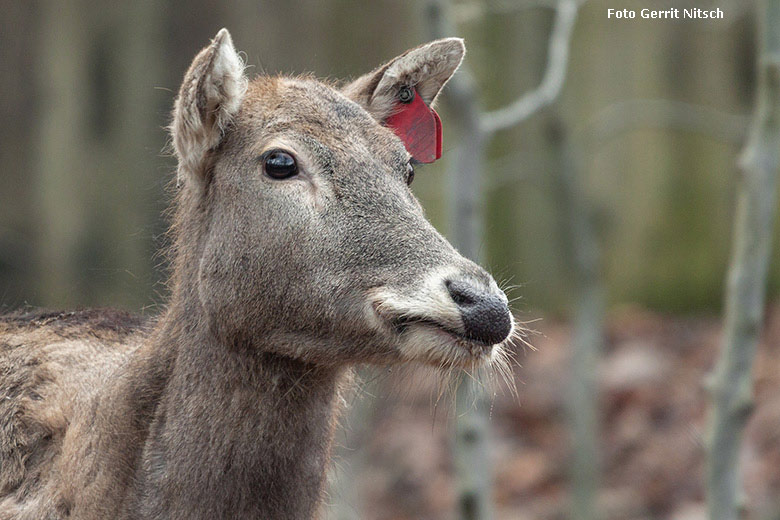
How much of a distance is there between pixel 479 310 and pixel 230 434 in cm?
102

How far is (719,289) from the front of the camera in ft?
38.1

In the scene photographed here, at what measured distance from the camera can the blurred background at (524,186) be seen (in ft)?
33.0

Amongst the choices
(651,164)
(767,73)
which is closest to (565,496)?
(651,164)

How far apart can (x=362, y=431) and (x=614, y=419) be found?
12.7 feet

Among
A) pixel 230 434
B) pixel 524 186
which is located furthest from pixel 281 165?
pixel 524 186

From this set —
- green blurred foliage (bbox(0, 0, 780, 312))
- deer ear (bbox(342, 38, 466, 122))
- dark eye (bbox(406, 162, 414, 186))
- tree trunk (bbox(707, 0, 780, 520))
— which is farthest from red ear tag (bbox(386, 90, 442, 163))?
green blurred foliage (bbox(0, 0, 780, 312))

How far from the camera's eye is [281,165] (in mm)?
3580

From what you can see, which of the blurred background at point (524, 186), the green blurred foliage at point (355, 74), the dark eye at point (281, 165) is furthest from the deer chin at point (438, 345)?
the green blurred foliage at point (355, 74)

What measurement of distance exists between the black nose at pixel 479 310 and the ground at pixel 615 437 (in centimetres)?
544

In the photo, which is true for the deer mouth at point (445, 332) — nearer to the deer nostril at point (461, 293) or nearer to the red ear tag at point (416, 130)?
the deer nostril at point (461, 293)

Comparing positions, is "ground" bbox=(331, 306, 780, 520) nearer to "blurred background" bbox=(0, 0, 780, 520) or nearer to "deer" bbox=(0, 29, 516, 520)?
"blurred background" bbox=(0, 0, 780, 520)

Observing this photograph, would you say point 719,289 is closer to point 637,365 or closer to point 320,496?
point 637,365

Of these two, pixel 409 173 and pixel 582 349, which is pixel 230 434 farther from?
pixel 582 349

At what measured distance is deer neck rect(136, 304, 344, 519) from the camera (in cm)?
357
